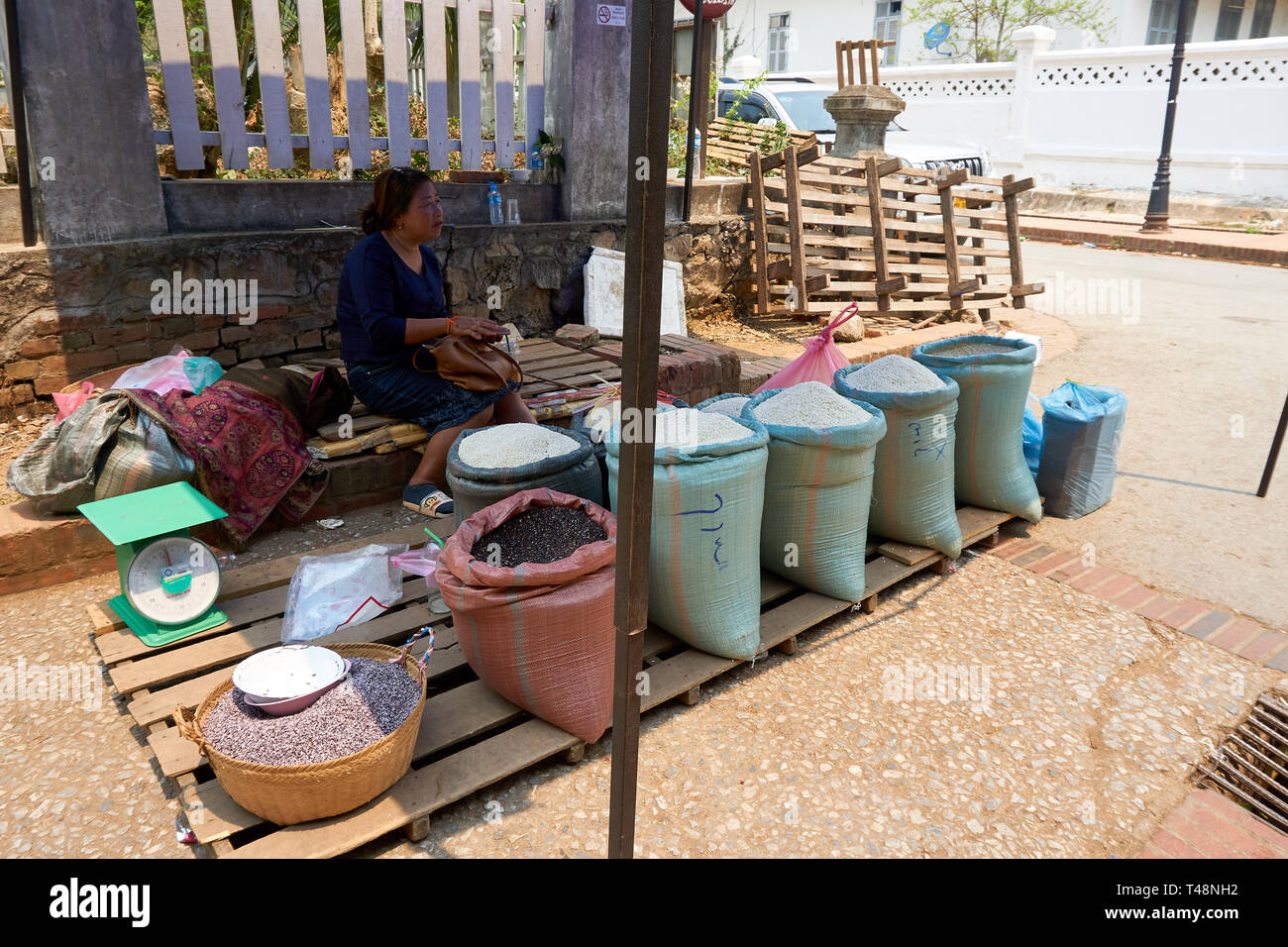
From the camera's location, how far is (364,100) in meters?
4.71

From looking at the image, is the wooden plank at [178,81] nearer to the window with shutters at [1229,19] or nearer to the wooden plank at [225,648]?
the wooden plank at [225,648]

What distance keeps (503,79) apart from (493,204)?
2.58 feet

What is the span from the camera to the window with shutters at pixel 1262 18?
19.4 metres

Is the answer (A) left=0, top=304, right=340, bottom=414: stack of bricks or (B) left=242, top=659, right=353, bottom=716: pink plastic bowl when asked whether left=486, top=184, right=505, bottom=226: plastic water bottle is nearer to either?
(A) left=0, top=304, right=340, bottom=414: stack of bricks

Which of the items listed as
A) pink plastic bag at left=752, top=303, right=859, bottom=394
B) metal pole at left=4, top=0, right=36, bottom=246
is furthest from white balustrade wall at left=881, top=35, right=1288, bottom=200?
metal pole at left=4, top=0, right=36, bottom=246

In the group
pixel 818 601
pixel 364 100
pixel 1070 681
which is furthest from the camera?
pixel 364 100

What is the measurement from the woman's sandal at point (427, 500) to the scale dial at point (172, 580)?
95 cm

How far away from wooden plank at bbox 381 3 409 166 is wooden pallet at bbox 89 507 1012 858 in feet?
8.56

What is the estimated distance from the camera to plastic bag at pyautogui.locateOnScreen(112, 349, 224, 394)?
11.9ft

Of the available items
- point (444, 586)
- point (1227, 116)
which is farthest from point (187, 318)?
point (1227, 116)

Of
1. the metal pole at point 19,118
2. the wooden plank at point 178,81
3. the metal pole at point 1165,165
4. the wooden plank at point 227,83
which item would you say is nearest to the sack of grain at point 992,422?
the wooden plank at point 227,83
